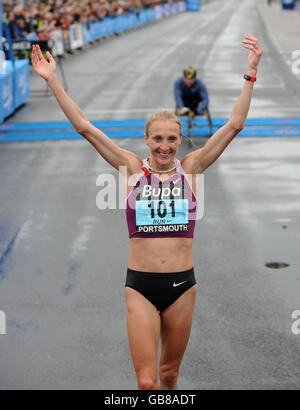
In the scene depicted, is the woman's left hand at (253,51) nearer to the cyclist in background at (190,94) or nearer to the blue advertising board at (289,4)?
the cyclist in background at (190,94)

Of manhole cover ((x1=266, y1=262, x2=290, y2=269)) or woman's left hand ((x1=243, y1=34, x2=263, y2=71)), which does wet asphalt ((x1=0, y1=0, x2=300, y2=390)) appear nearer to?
manhole cover ((x1=266, y1=262, x2=290, y2=269))

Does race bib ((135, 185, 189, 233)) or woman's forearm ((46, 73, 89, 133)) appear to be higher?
woman's forearm ((46, 73, 89, 133))

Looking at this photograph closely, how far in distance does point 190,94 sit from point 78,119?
10885 millimetres

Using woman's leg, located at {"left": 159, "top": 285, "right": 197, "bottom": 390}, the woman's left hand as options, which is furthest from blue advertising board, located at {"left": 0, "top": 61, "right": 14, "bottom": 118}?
woman's leg, located at {"left": 159, "top": 285, "right": 197, "bottom": 390}

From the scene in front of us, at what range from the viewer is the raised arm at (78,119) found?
440 centimetres

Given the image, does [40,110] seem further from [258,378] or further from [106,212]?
[258,378]

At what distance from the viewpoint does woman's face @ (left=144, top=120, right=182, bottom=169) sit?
4273 millimetres

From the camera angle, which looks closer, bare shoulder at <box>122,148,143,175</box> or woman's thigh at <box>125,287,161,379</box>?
woman's thigh at <box>125,287,161,379</box>

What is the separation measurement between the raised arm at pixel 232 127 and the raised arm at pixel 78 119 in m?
0.38

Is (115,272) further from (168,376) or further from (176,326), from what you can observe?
(176,326)

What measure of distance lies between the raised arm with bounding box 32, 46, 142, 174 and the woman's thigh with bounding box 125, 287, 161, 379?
2.82 ft

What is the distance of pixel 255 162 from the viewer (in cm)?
1359
